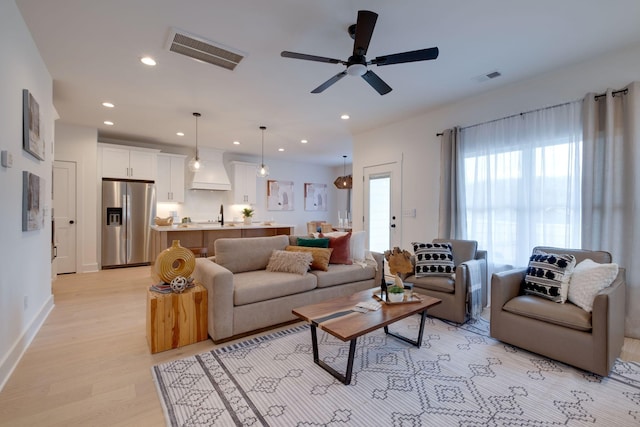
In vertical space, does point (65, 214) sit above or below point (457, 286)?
above

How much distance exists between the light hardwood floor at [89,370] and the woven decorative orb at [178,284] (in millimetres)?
509

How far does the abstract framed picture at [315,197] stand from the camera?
30.6 feet

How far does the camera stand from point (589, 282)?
2.26 meters

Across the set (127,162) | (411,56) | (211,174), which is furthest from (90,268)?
(411,56)

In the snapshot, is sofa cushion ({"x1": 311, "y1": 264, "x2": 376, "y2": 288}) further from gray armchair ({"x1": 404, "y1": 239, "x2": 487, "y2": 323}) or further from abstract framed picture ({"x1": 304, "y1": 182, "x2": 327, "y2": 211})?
abstract framed picture ({"x1": 304, "y1": 182, "x2": 327, "y2": 211})

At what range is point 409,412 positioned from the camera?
1.72m

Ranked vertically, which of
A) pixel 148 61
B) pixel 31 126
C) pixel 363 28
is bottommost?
pixel 31 126

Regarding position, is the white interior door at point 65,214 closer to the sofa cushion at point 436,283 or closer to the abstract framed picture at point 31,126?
the abstract framed picture at point 31,126

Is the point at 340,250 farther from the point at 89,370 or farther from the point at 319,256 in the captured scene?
the point at 89,370

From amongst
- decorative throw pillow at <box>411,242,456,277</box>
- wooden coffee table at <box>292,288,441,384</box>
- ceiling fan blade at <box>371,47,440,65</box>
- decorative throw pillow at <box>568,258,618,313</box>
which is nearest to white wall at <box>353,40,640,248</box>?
decorative throw pillow at <box>411,242,456,277</box>

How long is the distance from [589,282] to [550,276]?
0.89 ft

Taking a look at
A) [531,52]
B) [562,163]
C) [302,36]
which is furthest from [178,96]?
[562,163]

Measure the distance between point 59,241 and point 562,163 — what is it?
7761mm

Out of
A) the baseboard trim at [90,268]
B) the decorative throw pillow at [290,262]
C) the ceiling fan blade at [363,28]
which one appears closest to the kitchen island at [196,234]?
the baseboard trim at [90,268]
